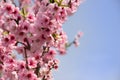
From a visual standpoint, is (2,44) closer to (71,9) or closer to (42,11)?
(42,11)

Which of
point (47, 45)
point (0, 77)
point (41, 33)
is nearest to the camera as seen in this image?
point (41, 33)

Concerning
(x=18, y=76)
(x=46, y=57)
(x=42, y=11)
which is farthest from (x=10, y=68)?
(x=42, y=11)

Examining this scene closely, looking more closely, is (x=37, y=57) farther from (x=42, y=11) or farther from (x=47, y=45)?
(x=42, y=11)

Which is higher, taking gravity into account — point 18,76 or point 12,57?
point 12,57

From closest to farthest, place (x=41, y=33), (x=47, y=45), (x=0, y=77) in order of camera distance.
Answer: (x=41, y=33)
(x=47, y=45)
(x=0, y=77)

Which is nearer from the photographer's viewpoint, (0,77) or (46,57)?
(46,57)

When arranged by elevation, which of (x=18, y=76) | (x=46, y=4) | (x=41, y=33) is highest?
(x=46, y=4)

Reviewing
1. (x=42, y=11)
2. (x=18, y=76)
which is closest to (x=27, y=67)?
(x=18, y=76)
